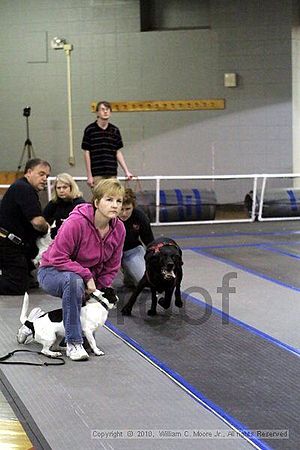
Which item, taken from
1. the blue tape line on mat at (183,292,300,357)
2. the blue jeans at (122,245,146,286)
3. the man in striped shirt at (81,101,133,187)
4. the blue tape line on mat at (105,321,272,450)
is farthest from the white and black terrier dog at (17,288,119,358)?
the man in striped shirt at (81,101,133,187)

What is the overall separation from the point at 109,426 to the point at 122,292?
104 inches

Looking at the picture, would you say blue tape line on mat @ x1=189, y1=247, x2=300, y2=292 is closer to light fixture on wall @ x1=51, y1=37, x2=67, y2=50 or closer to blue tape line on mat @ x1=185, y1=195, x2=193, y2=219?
blue tape line on mat @ x1=185, y1=195, x2=193, y2=219

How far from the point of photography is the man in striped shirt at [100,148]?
796 cm

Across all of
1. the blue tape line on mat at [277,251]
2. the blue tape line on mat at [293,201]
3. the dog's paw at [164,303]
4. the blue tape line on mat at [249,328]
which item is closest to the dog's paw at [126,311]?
the dog's paw at [164,303]

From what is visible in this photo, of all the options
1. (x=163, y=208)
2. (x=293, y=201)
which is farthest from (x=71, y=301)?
(x=293, y=201)

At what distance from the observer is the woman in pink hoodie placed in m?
4.29

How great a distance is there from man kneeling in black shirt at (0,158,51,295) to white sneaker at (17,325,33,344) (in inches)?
49.0

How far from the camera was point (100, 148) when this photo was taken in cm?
802

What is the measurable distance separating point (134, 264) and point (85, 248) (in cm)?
155

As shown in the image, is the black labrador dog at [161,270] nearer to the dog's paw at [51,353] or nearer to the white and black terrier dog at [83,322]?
the white and black terrier dog at [83,322]

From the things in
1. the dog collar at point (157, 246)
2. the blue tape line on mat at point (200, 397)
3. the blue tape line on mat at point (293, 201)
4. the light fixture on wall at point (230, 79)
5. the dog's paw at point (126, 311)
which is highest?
the light fixture on wall at point (230, 79)

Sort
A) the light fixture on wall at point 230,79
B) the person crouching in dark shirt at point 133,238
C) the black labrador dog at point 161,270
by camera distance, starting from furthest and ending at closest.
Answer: the light fixture on wall at point 230,79 < the person crouching in dark shirt at point 133,238 < the black labrador dog at point 161,270

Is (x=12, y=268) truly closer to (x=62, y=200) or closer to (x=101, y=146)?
(x=62, y=200)

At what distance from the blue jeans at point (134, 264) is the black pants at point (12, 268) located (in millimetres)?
746
